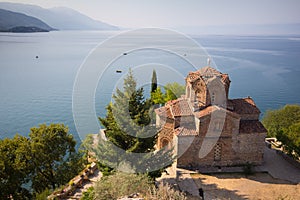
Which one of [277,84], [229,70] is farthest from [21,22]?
[277,84]

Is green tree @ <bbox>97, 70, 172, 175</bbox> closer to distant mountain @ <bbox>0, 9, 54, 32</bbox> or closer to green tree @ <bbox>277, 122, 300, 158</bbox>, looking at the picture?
green tree @ <bbox>277, 122, 300, 158</bbox>

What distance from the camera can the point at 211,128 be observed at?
18.2m

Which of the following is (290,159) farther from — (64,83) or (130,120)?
(64,83)

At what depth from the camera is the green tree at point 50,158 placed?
53.9 feet

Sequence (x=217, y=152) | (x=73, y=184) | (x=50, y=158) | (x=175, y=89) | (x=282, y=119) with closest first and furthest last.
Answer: (x=73, y=184) < (x=50, y=158) < (x=217, y=152) < (x=282, y=119) < (x=175, y=89)

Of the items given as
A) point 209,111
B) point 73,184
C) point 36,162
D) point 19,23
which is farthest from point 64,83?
point 19,23

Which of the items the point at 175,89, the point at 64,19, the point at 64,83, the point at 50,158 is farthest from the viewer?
the point at 64,19

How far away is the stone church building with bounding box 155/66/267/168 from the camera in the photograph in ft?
59.3

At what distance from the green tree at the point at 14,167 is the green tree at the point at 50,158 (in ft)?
1.60

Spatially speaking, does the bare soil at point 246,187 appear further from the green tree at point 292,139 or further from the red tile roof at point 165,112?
the red tile roof at point 165,112

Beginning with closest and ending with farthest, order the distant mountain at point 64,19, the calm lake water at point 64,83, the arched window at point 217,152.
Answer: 1. the arched window at point 217,152
2. the calm lake water at point 64,83
3. the distant mountain at point 64,19

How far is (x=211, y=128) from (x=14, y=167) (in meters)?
13.1

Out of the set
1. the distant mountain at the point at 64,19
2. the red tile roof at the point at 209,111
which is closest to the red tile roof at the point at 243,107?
the red tile roof at the point at 209,111

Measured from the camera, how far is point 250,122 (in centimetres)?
1930
